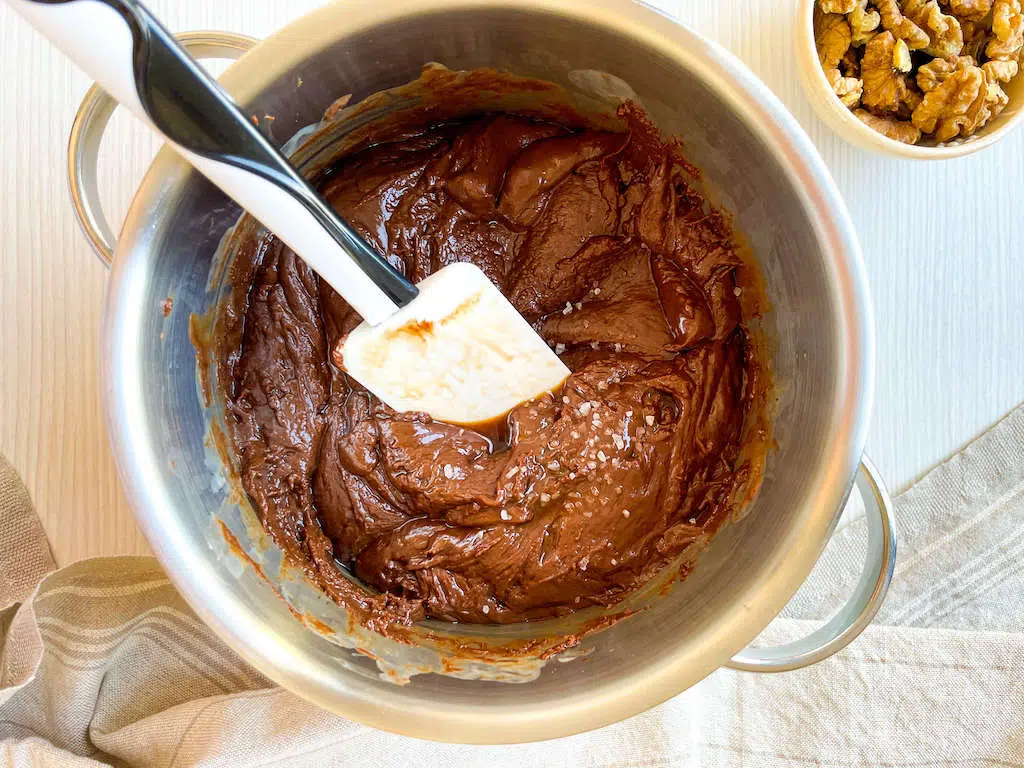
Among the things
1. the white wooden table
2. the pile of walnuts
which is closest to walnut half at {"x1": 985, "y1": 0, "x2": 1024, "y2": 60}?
the pile of walnuts

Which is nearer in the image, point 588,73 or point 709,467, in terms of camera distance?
point 588,73

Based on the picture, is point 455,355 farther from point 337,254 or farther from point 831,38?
point 831,38

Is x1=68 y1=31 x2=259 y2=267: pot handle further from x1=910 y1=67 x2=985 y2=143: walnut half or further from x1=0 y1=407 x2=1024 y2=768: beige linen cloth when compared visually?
x1=910 y1=67 x2=985 y2=143: walnut half

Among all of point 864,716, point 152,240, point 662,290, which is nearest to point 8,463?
point 152,240

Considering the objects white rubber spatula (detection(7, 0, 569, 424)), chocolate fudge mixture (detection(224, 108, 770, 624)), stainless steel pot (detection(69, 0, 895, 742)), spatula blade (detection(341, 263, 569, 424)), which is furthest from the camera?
chocolate fudge mixture (detection(224, 108, 770, 624))

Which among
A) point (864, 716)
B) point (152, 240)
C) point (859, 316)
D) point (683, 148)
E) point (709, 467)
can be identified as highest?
point (152, 240)

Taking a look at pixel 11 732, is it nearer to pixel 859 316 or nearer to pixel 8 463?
pixel 8 463
